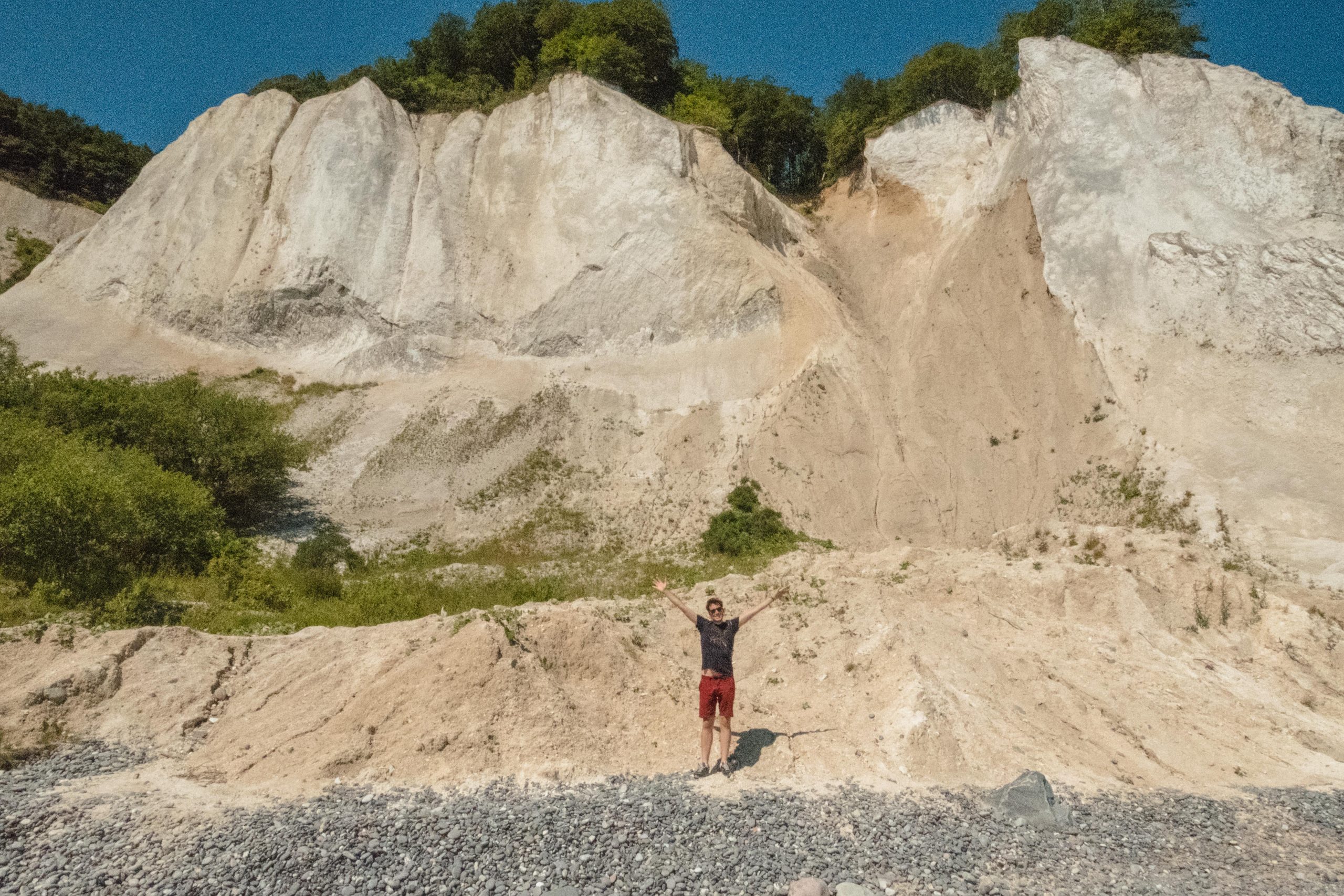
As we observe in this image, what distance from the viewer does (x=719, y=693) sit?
7391 millimetres

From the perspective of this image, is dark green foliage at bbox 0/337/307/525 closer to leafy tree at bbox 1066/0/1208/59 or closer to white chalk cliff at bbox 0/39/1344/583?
white chalk cliff at bbox 0/39/1344/583

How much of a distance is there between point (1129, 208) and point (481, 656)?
23113 millimetres

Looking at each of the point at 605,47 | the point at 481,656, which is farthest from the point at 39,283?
the point at 481,656

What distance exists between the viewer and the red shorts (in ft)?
24.2

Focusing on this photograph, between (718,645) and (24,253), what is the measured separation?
4553cm

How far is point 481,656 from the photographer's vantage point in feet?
27.4

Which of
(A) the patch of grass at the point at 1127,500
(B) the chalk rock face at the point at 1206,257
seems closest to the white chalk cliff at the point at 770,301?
(B) the chalk rock face at the point at 1206,257

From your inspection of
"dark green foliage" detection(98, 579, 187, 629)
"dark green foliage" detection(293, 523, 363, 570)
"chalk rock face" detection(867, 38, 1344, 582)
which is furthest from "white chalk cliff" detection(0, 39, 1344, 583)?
"dark green foliage" detection(98, 579, 187, 629)

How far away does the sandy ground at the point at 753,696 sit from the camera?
7668 mm

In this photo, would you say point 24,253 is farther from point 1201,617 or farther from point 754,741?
point 1201,617

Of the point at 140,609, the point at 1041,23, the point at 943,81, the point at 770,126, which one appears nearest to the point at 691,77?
the point at 770,126

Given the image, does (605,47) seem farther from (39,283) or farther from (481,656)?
(481,656)

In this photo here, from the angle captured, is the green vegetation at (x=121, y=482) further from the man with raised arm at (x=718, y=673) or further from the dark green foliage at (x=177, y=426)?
the man with raised arm at (x=718, y=673)

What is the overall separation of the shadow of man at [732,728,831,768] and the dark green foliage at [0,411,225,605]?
10.5 metres
